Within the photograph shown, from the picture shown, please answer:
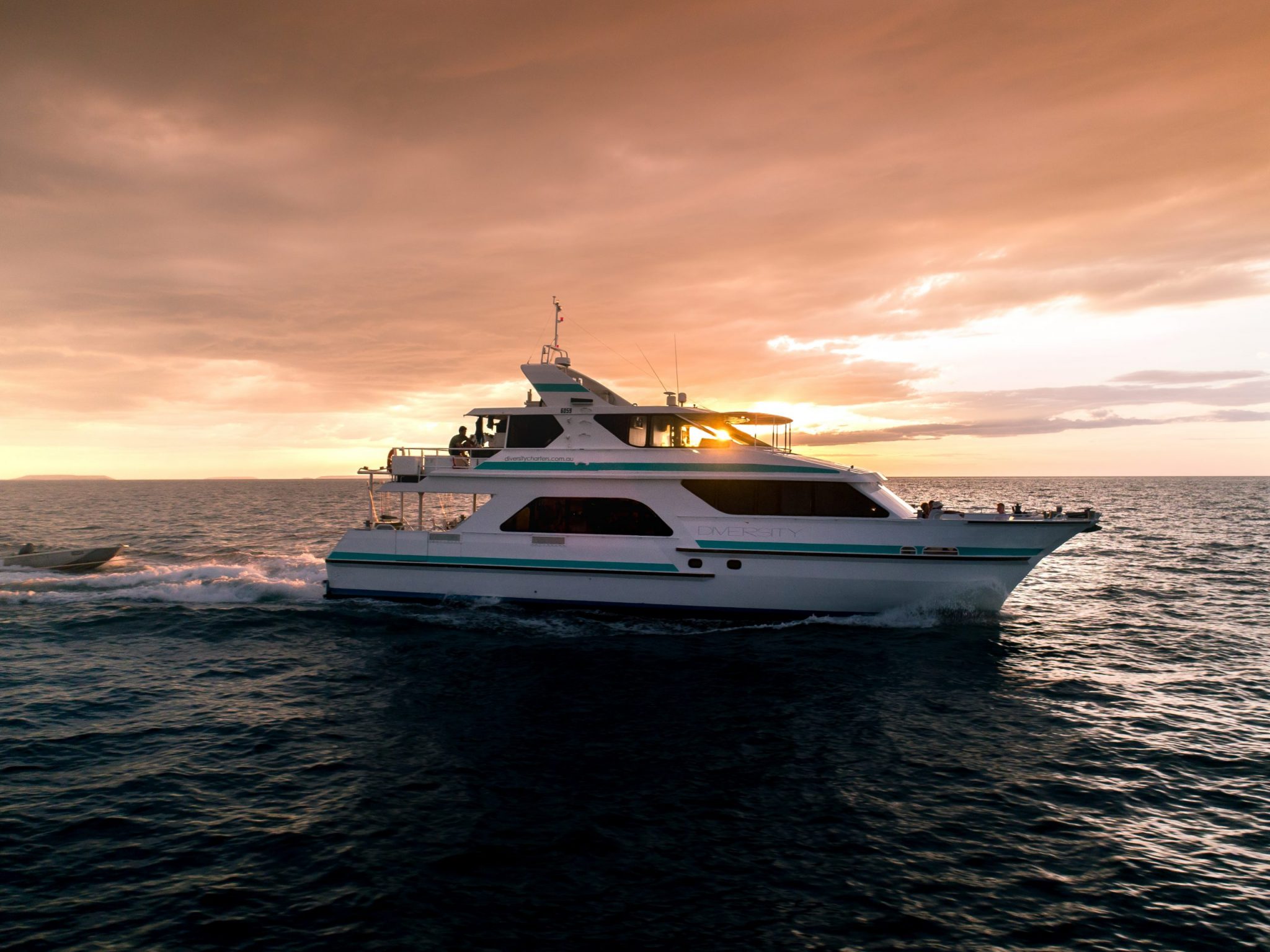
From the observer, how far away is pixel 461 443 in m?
17.1

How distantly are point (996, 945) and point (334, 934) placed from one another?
5.34 m

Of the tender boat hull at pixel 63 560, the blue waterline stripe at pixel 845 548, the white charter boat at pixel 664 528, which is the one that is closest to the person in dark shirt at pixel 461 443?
the white charter boat at pixel 664 528

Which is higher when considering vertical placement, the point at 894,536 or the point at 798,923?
the point at 894,536

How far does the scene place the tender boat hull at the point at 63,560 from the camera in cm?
2203

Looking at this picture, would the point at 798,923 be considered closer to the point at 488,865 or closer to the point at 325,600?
the point at 488,865

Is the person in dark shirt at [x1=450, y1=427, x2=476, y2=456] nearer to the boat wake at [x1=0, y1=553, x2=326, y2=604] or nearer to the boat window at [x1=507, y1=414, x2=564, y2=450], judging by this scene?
the boat window at [x1=507, y1=414, x2=564, y2=450]

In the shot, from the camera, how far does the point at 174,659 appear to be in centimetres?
1255

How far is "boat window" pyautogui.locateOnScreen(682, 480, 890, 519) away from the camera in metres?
14.7

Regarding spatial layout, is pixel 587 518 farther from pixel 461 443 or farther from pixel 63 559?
pixel 63 559

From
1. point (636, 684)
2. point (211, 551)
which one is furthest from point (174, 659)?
point (211, 551)

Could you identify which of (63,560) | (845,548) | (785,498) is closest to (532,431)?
(785,498)

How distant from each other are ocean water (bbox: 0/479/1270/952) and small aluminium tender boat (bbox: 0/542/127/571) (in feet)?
26.5

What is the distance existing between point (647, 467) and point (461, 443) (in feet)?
16.8

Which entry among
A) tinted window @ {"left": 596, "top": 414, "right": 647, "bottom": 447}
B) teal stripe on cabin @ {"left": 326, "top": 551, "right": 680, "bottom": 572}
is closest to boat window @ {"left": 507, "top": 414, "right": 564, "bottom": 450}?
tinted window @ {"left": 596, "top": 414, "right": 647, "bottom": 447}
